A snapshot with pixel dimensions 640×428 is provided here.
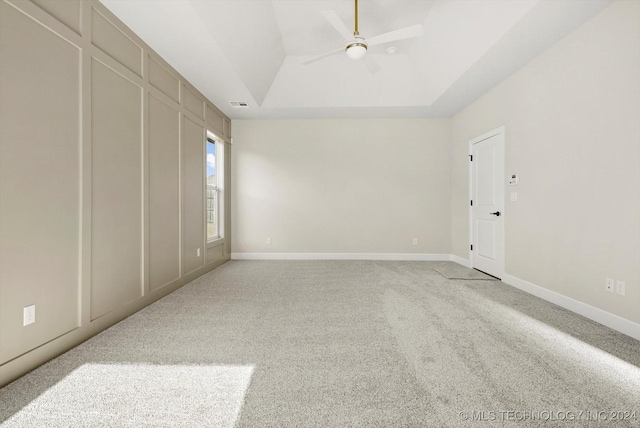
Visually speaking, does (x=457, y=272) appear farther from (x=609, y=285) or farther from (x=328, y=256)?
(x=328, y=256)

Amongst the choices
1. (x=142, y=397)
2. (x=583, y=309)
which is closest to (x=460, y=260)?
(x=583, y=309)

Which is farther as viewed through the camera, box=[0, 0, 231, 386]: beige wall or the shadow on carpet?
the shadow on carpet

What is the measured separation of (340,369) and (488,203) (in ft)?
11.8

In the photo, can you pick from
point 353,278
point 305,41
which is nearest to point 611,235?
point 353,278

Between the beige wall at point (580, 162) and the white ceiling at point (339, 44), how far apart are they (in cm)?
31

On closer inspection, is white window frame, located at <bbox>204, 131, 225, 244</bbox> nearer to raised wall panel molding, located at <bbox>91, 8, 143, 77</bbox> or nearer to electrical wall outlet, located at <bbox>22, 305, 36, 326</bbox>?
raised wall panel molding, located at <bbox>91, 8, 143, 77</bbox>

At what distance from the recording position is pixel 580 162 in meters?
2.54

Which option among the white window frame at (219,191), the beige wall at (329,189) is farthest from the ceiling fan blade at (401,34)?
the white window frame at (219,191)

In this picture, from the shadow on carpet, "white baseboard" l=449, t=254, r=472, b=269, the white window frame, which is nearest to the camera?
the shadow on carpet

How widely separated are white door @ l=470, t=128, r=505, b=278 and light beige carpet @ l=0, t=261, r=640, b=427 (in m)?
1.14

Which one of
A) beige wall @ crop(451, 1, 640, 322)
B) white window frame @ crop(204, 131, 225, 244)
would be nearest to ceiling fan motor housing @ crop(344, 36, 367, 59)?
beige wall @ crop(451, 1, 640, 322)

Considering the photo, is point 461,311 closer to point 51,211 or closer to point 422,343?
point 422,343

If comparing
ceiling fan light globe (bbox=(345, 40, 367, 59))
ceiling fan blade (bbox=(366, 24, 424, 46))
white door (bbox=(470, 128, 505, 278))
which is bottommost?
white door (bbox=(470, 128, 505, 278))

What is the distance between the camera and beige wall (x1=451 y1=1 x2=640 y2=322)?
213 centimetres
